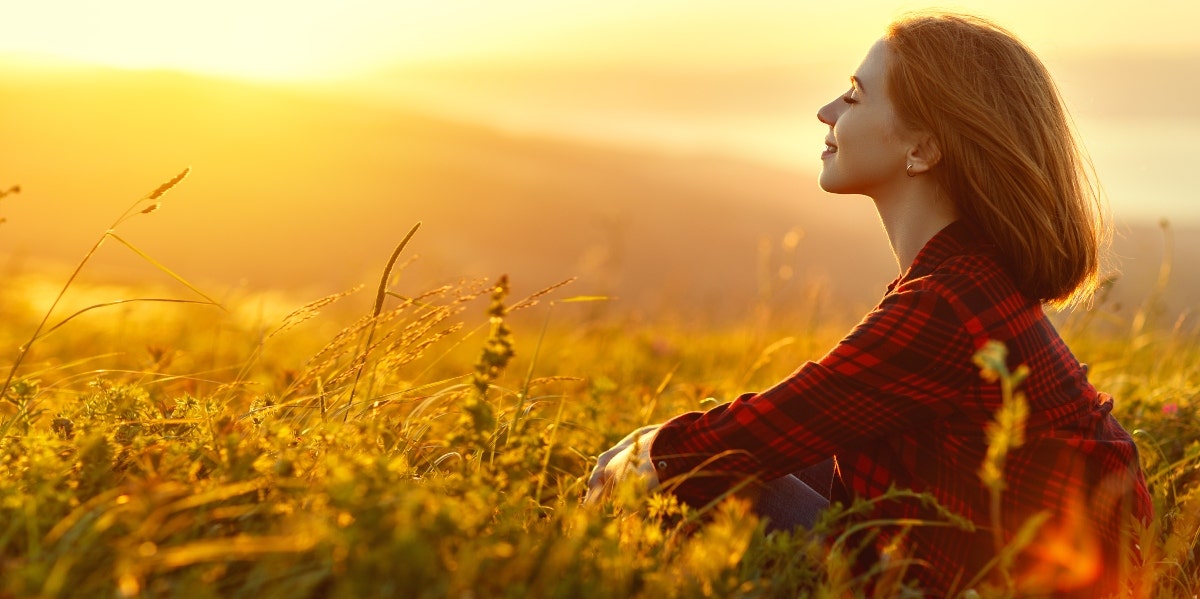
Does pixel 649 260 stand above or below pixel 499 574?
below

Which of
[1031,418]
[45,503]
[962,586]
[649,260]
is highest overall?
[1031,418]

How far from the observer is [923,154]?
2.29 metres

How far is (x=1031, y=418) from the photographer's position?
1997mm

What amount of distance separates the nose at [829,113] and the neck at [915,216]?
26 cm

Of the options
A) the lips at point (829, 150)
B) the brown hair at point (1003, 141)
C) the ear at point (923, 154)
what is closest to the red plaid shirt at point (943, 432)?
the brown hair at point (1003, 141)

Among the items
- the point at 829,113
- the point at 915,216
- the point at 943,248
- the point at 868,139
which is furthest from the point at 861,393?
the point at 829,113

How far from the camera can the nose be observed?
2.47 m

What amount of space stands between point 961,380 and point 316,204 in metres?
20.6

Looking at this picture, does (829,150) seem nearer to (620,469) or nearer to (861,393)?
(861,393)

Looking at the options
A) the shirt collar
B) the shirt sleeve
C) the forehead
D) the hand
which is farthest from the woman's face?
the hand

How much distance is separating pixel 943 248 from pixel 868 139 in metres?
0.36

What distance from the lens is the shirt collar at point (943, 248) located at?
2154 mm

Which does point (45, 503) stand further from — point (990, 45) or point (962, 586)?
point (990, 45)

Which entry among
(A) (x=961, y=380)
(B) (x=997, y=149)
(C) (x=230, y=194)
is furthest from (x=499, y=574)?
(C) (x=230, y=194)
